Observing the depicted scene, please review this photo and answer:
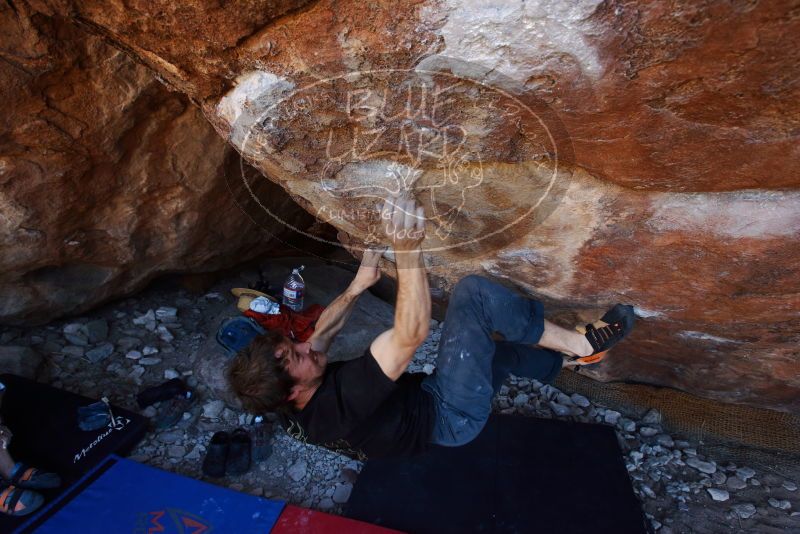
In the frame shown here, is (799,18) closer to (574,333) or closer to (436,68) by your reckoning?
(436,68)

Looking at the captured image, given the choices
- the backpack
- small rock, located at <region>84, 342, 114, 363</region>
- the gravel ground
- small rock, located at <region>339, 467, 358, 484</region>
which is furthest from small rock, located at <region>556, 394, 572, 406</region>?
small rock, located at <region>84, 342, 114, 363</region>

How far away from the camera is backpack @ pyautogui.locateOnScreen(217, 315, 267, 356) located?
10.4 ft

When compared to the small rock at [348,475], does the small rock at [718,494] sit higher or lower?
higher

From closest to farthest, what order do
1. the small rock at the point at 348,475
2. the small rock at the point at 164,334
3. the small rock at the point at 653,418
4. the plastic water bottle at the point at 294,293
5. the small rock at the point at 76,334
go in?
the small rock at the point at 348,475 < the small rock at the point at 653,418 < the plastic water bottle at the point at 294,293 < the small rock at the point at 76,334 < the small rock at the point at 164,334

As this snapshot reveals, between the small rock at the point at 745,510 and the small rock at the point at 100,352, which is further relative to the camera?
the small rock at the point at 100,352

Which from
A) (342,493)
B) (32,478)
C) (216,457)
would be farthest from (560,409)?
(32,478)

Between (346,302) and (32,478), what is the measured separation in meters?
1.86

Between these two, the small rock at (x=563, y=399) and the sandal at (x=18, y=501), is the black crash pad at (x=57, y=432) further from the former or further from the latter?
the small rock at (x=563, y=399)

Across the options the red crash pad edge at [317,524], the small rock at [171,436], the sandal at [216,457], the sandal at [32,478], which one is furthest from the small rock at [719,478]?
the sandal at [32,478]

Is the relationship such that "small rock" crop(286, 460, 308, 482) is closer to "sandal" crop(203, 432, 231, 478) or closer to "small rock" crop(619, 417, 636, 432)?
"sandal" crop(203, 432, 231, 478)

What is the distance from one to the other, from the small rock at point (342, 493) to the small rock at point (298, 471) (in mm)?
229

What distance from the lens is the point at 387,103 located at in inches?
69.2

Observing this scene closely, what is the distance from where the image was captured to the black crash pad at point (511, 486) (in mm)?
2561

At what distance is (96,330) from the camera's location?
3.87m
